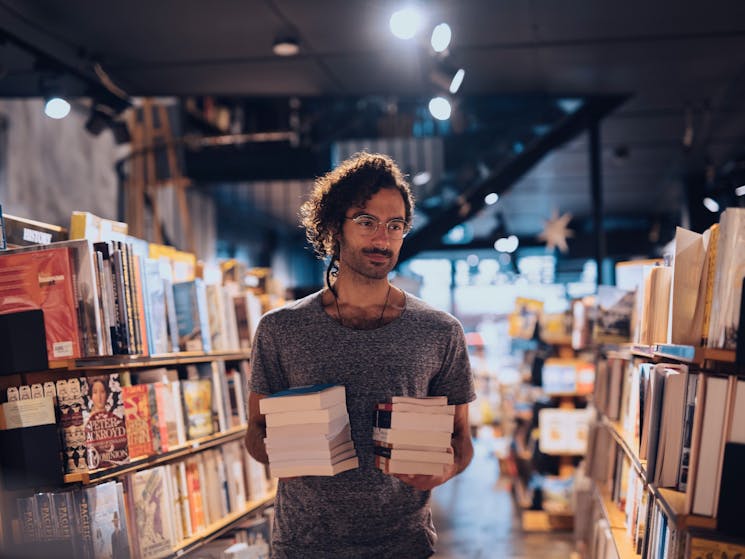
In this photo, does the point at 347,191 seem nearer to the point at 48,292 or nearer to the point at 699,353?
the point at 699,353

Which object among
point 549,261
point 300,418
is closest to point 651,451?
point 300,418

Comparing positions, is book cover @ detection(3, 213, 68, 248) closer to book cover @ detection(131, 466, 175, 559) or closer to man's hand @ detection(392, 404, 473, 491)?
book cover @ detection(131, 466, 175, 559)

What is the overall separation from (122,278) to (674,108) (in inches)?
219

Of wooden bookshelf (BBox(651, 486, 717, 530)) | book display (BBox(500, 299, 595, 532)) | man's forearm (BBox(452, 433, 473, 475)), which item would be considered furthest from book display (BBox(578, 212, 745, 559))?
book display (BBox(500, 299, 595, 532))

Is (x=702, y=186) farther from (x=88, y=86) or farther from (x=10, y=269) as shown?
(x=10, y=269)

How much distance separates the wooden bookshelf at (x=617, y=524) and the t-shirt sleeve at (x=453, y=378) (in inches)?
43.6

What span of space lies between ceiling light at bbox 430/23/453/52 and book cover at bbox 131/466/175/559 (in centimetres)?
279

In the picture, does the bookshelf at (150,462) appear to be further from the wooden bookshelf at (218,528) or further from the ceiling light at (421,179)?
the ceiling light at (421,179)

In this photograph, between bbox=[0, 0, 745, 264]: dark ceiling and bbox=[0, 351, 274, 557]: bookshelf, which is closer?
bbox=[0, 351, 274, 557]: bookshelf

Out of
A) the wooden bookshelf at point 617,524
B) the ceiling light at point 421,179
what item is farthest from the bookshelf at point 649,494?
the ceiling light at point 421,179

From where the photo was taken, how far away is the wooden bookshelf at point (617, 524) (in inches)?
109

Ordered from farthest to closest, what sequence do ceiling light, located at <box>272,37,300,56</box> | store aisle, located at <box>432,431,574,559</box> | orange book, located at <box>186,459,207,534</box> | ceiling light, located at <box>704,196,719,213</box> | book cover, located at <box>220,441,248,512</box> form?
1. ceiling light, located at <box>704,196,719,213</box>
2. store aisle, located at <box>432,431,574,559</box>
3. ceiling light, located at <box>272,37,300,56</box>
4. book cover, located at <box>220,441,248,512</box>
5. orange book, located at <box>186,459,207,534</box>

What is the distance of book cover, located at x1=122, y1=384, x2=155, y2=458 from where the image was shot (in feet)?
9.29

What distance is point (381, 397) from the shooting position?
77.9 inches
